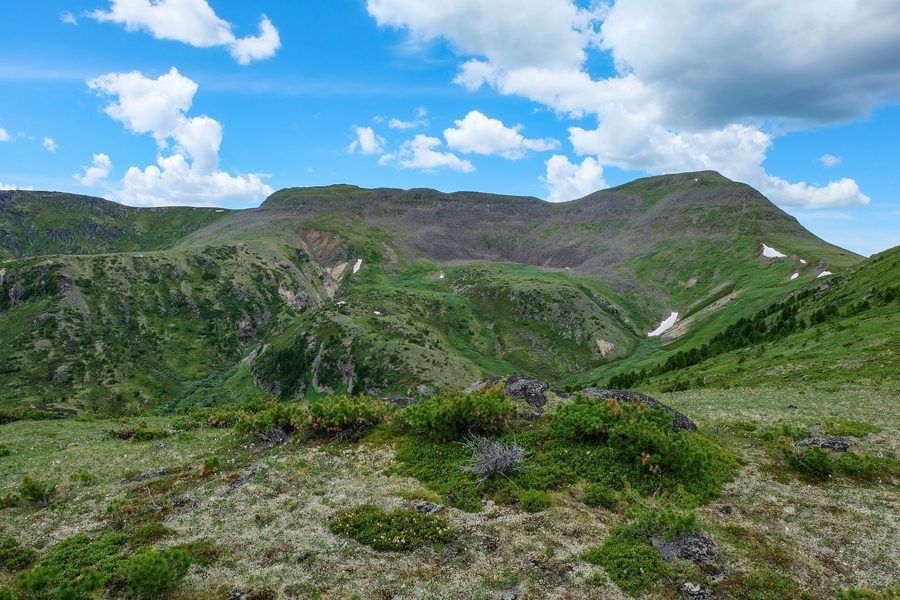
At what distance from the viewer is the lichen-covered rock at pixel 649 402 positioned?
993 inches

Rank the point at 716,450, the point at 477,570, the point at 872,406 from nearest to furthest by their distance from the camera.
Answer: the point at 477,570 → the point at 716,450 → the point at 872,406

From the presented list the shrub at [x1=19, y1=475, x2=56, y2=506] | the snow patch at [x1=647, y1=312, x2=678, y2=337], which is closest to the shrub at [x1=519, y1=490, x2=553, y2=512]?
the shrub at [x1=19, y1=475, x2=56, y2=506]

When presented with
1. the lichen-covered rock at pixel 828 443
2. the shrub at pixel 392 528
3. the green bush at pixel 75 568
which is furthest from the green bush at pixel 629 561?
the green bush at pixel 75 568

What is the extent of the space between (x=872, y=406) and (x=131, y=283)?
207 m

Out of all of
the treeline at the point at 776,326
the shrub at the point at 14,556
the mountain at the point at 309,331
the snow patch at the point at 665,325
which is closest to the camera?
the shrub at the point at 14,556

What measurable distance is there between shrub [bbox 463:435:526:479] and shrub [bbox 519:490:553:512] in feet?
5.52

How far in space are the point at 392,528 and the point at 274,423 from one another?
44.0 ft

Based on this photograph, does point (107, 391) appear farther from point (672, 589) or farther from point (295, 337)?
point (672, 589)

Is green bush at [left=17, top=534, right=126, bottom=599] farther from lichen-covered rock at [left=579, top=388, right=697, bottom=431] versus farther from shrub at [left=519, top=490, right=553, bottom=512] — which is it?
lichen-covered rock at [left=579, top=388, right=697, bottom=431]

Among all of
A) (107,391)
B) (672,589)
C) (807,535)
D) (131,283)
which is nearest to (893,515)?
(807,535)

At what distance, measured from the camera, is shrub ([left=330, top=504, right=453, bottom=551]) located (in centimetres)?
1648

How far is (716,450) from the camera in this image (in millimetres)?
22141

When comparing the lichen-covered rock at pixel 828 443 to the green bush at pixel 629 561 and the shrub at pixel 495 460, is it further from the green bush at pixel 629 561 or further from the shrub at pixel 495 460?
the shrub at pixel 495 460

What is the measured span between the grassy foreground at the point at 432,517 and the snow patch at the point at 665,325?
154689 millimetres
